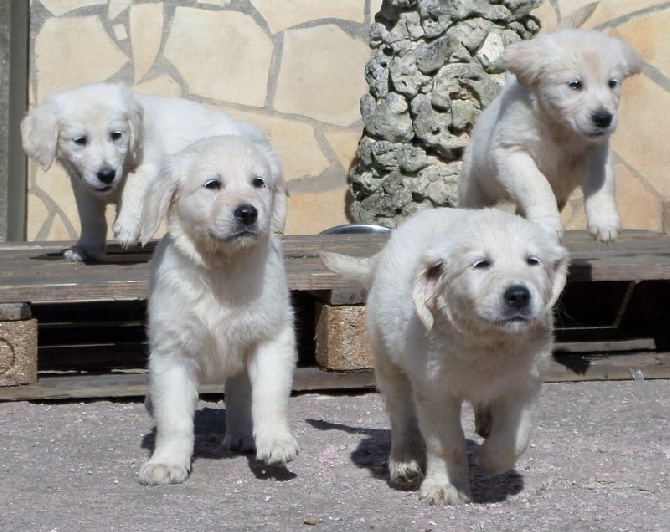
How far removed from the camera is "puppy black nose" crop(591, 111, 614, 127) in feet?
17.7

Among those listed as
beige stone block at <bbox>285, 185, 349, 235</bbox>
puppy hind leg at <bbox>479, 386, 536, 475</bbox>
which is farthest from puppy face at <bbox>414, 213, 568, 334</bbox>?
beige stone block at <bbox>285, 185, 349, 235</bbox>

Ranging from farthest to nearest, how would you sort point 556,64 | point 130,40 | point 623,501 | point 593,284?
point 130,40
point 593,284
point 556,64
point 623,501

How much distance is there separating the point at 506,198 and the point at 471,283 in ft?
8.02

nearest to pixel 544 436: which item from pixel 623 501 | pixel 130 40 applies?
pixel 623 501

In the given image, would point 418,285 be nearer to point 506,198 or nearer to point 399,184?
point 506,198

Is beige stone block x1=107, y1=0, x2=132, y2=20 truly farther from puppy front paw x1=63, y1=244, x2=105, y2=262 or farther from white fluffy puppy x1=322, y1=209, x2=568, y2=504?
white fluffy puppy x1=322, y1=209, x2=568, y2=504

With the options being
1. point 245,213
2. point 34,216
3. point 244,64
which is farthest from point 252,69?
point 245,213

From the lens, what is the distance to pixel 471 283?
3.75 metres

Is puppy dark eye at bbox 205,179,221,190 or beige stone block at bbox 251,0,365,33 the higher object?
beige stone block at bbox 251,0,365,33

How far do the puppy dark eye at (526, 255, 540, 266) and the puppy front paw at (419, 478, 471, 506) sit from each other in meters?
0.76

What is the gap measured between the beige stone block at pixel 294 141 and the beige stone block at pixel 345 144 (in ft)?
0.32

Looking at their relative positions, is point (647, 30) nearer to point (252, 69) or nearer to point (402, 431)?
point (252, 69)

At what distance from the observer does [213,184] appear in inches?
172

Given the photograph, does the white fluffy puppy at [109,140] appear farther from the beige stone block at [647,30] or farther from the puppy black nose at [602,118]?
the beige stone block at [647,30]
